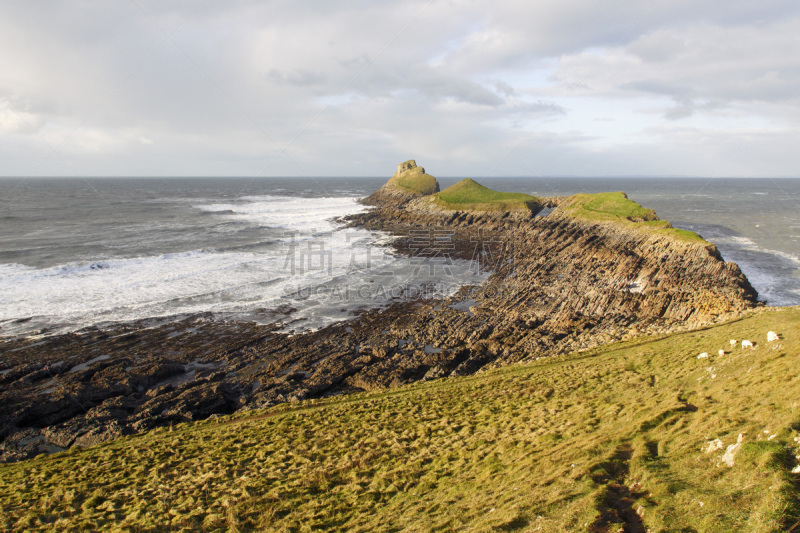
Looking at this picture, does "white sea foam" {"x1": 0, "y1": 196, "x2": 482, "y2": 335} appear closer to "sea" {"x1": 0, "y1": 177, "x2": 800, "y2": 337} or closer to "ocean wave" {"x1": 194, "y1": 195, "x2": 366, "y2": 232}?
"sea" {"x1": 0, "y1": 177, "x2": 800, "y2": 337}

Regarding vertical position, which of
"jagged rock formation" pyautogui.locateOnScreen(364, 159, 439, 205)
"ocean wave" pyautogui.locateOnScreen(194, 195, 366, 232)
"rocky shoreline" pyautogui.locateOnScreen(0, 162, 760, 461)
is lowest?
"rocky shoreline" pyautogui.locateOnScreen(0, 162, 760, 461)

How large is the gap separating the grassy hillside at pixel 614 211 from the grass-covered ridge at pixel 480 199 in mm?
8075

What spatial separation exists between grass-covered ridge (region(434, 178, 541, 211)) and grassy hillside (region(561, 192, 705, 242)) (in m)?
8.07

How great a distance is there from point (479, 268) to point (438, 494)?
37366 millimetres

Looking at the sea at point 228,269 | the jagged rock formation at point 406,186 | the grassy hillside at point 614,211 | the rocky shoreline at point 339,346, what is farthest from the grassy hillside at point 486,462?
the jagged rock formation at point 406,186

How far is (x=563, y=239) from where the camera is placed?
2180 inches

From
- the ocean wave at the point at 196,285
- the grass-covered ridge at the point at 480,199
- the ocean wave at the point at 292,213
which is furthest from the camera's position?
the grass-covered ridge at the point at 480,199

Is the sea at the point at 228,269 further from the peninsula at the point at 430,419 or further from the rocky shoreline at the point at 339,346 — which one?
the peninsula at the point at 430,419

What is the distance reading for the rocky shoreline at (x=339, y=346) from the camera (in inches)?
752

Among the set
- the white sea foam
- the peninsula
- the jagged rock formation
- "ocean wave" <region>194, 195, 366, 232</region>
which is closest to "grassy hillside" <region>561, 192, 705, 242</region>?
the peninsula

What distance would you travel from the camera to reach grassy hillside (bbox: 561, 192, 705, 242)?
52.0 metres

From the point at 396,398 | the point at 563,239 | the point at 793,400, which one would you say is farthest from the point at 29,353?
the point at 563,239

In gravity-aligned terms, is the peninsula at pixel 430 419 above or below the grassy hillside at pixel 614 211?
below

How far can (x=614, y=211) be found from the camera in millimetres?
62906
